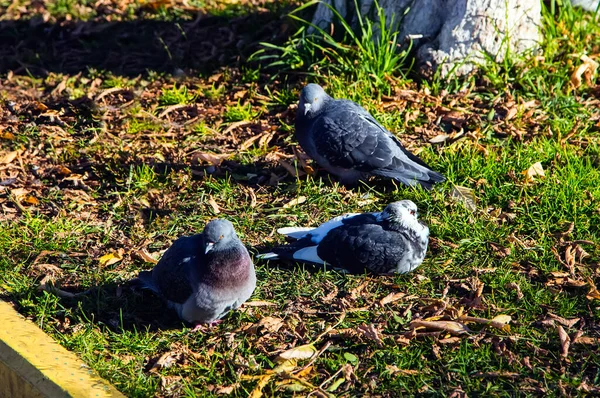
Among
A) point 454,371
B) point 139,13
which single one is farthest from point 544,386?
point 139,13

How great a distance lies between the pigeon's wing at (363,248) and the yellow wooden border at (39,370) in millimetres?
1562

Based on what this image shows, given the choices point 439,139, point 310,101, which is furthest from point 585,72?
point 310,101

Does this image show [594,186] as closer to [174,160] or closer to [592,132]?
[592,132]

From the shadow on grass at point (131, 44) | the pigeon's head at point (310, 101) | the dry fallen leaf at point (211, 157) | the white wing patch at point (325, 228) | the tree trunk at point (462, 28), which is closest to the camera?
the white wing patch at point (325, 228)

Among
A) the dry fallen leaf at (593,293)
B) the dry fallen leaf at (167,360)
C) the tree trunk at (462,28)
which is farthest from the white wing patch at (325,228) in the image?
the tree trunk at (462,28)

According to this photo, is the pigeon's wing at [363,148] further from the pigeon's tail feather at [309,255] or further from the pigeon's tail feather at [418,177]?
the pigeon's tail feather at [309,255]

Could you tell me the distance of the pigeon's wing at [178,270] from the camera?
403cm

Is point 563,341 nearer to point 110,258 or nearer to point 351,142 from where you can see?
point 351,142

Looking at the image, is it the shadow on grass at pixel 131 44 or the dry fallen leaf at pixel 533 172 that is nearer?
the dry fallen leaf at pixel 533 172

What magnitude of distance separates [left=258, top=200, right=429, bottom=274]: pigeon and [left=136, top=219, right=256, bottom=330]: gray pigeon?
0.56 meters

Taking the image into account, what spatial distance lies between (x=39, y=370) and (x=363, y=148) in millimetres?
2682

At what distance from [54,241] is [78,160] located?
3.51 ft

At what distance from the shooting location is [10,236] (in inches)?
193

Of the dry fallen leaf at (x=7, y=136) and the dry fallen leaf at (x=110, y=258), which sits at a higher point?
the dry fallen leaf at (x=7, y=136)
